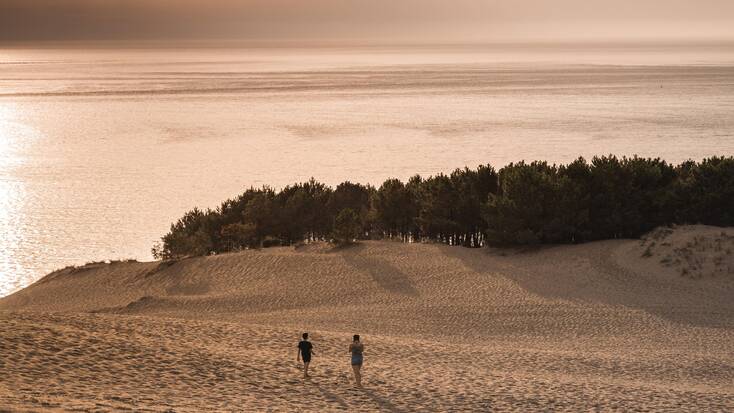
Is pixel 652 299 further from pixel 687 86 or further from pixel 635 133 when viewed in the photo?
pixel 687 86

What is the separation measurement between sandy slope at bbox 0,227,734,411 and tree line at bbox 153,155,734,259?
1.59m

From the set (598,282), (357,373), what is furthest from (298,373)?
(598,282)

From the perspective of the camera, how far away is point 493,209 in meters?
35.2

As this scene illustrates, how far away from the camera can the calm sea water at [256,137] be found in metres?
51.7

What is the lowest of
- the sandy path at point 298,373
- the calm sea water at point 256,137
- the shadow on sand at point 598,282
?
the sandy path at point 298,373

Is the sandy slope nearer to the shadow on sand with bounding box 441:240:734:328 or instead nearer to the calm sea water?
the shadow on sand with bounding box 441:240:734:328

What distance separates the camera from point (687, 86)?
14575 centimetres

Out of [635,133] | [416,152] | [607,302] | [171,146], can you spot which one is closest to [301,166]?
[416,152]

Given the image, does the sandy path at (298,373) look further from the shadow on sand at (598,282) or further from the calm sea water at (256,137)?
the calm sea water at (256,137)

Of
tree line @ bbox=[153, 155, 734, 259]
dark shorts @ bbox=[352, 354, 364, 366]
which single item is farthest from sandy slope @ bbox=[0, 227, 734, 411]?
tree line @ bbox=[153, 155, 734, 259]

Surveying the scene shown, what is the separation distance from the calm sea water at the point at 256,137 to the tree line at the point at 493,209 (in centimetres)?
716

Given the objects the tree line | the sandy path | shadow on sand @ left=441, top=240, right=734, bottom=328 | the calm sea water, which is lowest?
the sandy path

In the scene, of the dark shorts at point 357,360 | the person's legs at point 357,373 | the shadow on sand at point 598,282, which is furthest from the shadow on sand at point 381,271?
the dark shorts at point 357,360

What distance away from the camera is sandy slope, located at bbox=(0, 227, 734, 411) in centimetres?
1848
